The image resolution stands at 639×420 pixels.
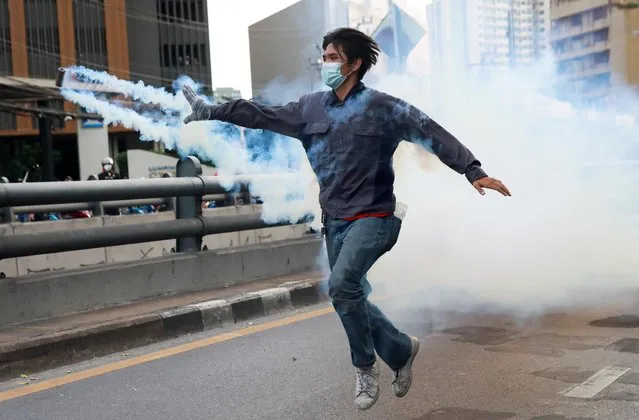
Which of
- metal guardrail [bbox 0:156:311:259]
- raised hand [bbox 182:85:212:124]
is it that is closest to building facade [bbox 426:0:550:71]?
metal guardrail [bbox 0:156:311:259]

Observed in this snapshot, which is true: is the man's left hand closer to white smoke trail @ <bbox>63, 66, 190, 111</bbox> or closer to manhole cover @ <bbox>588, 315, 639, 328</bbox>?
manhole cover @ <bbox>588, 315, 639, 328</bbox>

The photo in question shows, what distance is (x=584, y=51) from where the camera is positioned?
14.7 m

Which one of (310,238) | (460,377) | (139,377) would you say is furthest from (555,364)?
(310,238)

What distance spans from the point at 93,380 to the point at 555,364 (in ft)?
9.14

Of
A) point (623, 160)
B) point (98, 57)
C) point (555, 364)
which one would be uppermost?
point (98, 57)

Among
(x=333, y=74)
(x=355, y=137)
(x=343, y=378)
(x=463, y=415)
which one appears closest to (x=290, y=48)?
(x=343, y=378)

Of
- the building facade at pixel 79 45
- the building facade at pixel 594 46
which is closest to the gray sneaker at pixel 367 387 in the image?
the building facade at pixel 594 46

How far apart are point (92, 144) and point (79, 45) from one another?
40.7ft

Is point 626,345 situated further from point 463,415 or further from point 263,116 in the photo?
point 263,116

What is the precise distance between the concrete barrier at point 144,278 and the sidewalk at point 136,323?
0.40 feet

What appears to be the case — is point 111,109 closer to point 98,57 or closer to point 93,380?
point 93,380

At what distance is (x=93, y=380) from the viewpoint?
5852mm

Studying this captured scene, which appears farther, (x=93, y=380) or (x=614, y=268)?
(x=614, y=268)

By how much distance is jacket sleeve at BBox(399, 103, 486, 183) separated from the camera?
15.0ft
